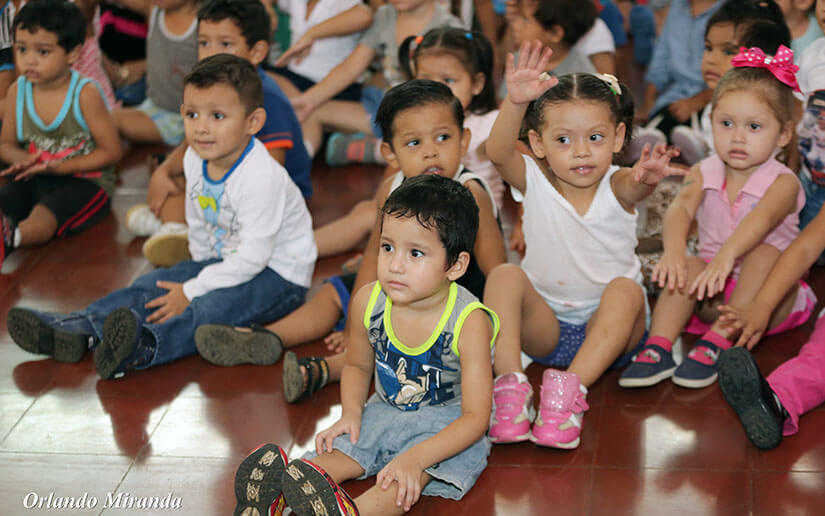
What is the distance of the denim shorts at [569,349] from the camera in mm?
2633

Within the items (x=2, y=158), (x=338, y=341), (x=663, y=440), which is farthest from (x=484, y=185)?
(x=2, y=158)

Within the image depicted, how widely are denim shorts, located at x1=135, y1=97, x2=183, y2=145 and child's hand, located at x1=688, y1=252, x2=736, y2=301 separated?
2.52m

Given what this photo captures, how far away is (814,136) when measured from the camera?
9.47 ft

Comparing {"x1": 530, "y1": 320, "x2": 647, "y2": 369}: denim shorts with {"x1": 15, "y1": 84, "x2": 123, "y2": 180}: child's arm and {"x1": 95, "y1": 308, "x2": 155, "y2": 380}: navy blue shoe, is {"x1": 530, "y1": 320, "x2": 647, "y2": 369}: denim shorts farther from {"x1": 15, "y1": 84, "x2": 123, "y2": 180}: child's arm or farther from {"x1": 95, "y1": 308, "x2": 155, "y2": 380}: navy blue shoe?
{"x1": 15, "y1": 84, "x2": 123, "y2": 180}: child's arm

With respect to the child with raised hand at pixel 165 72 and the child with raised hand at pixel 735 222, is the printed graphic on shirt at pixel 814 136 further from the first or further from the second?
the child with raised hand at pixel 165 72

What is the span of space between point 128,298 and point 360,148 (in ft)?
4.97

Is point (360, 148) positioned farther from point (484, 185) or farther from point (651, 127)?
point (484, 185)

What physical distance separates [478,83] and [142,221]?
50.7 inches

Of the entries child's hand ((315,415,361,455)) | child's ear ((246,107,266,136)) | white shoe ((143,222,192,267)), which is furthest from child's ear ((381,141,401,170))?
white shoe ((143,222,192,267))

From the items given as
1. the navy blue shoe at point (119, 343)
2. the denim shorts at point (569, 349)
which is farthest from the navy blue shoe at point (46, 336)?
the denim shorts at point (569, 349)

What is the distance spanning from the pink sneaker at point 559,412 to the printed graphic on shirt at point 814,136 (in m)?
1.12

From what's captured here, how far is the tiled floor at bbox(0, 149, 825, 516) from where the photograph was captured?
2.17 m

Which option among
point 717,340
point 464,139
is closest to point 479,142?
point 464,139

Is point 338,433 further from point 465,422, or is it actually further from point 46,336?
point 46,336
